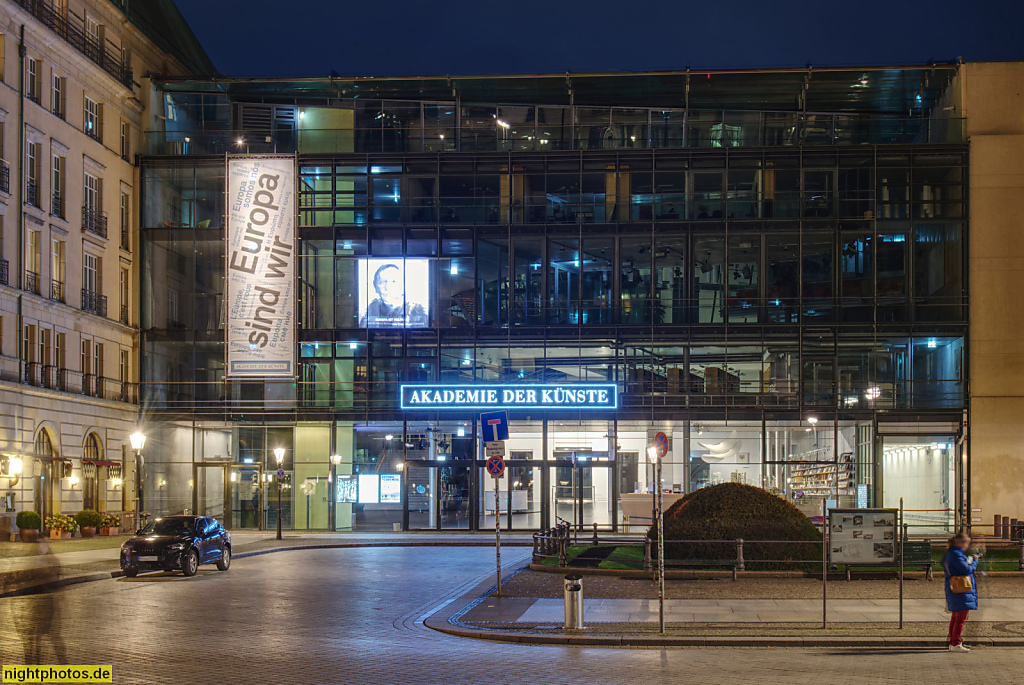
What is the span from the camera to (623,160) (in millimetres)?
45375

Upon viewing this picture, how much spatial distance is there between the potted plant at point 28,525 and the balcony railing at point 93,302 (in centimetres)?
957

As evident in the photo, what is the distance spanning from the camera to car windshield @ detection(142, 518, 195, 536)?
26.5 meters

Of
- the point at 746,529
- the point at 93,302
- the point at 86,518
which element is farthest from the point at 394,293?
the point at 746,529

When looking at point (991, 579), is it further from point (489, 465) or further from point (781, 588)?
point (489, 465)

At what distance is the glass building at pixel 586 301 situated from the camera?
43.8 metres

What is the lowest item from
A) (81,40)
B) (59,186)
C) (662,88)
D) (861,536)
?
(861,536)

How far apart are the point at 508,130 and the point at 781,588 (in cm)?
3007

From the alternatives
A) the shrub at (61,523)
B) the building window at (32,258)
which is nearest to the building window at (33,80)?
the building window at (32,258)

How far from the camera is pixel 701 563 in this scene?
22938 millimetres

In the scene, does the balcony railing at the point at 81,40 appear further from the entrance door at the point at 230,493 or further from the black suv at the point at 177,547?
the black suv at the point at 177,547

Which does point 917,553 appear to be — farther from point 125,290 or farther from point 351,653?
point 125,290

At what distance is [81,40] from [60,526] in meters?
19.6

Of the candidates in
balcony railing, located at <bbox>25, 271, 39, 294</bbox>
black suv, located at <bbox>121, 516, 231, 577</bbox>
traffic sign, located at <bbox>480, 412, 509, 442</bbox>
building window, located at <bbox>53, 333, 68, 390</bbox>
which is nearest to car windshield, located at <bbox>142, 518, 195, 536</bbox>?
black suv, located at <bbox>121, 516, 231, 577</bbox>

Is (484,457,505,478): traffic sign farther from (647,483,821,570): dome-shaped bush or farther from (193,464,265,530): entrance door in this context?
(193,464,265,530): entrance door
